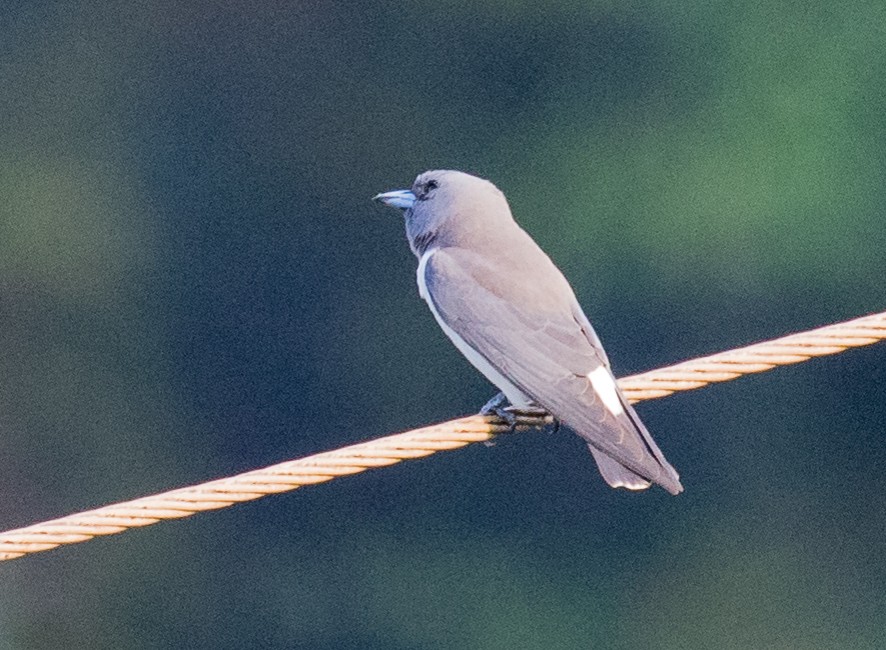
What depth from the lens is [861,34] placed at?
463 inches

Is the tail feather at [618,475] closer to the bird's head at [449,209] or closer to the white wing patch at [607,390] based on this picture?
the white wing patch at [607,390]

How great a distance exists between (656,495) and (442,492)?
150 centimetres

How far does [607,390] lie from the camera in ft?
13.1

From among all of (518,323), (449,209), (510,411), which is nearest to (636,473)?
(510,411)

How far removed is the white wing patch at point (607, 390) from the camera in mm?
3945

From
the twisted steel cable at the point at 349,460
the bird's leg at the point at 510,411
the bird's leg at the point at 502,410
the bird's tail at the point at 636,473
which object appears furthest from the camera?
the bird's leg at the point at 510,411

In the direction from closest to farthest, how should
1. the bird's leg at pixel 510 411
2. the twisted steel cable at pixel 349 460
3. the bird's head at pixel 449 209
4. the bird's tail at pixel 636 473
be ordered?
the twisted steel cable at pixel 349 460 → the bird's tail at pixel 636 473 → the bird's leg at pixel 510 411 → the bird's head at pixel 449 209

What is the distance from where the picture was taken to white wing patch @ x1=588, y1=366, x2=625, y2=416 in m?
3.95

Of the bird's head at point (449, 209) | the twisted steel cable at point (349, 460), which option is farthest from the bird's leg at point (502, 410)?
the bird's head at point (449, 209)

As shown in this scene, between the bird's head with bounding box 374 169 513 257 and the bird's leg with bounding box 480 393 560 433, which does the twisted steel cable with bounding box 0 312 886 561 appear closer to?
the bird's leg with bounding box 480 393 560 433

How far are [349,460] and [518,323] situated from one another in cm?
103

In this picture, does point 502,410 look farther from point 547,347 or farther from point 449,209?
point 449,209

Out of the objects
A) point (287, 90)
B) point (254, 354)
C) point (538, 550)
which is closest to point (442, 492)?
point (538, 550)

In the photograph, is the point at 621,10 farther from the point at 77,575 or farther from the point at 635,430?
the point at 635,430
